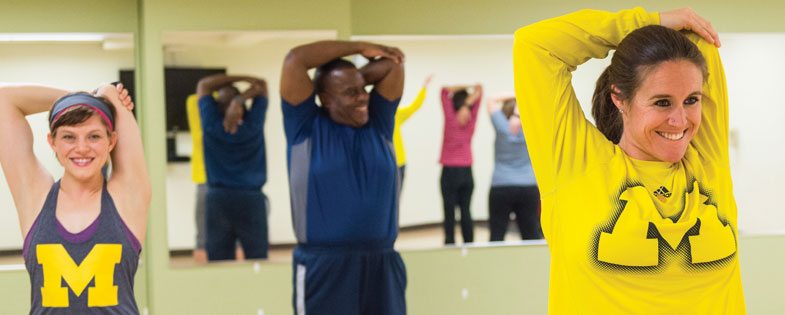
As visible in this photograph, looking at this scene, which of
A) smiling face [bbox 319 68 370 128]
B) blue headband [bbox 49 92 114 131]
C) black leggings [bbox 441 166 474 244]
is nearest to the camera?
blue headband [bbox 49 92 114 131]

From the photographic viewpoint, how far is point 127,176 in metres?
2.53

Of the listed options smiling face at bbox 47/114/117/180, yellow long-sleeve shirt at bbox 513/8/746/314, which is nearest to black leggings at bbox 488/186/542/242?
smiling face at bbox 47/114/117/180

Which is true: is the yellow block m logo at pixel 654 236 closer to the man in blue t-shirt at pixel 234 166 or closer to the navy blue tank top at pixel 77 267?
the navy blue tank top at pixel 77 267

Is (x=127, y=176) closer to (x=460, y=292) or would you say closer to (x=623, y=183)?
(x=623, y=183)

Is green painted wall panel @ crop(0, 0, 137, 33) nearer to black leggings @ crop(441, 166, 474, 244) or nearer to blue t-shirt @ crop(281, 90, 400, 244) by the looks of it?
blue t-shirt @ crop(281, 90, 400, 244)

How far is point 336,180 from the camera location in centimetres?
329

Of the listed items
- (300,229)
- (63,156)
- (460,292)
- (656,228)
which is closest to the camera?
(656,228)

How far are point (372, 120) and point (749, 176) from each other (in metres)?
3.00

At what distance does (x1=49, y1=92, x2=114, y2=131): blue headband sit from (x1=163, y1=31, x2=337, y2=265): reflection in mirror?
1.89 meters

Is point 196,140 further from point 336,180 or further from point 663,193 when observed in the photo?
point 663,193

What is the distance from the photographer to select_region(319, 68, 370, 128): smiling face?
11.1 ft

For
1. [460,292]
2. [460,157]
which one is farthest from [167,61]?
[460,292]

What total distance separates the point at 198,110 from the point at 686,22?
10.5 feet

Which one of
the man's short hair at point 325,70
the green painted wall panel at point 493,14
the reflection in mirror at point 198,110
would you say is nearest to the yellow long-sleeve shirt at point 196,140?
the reflection in mirror at point 198,110
